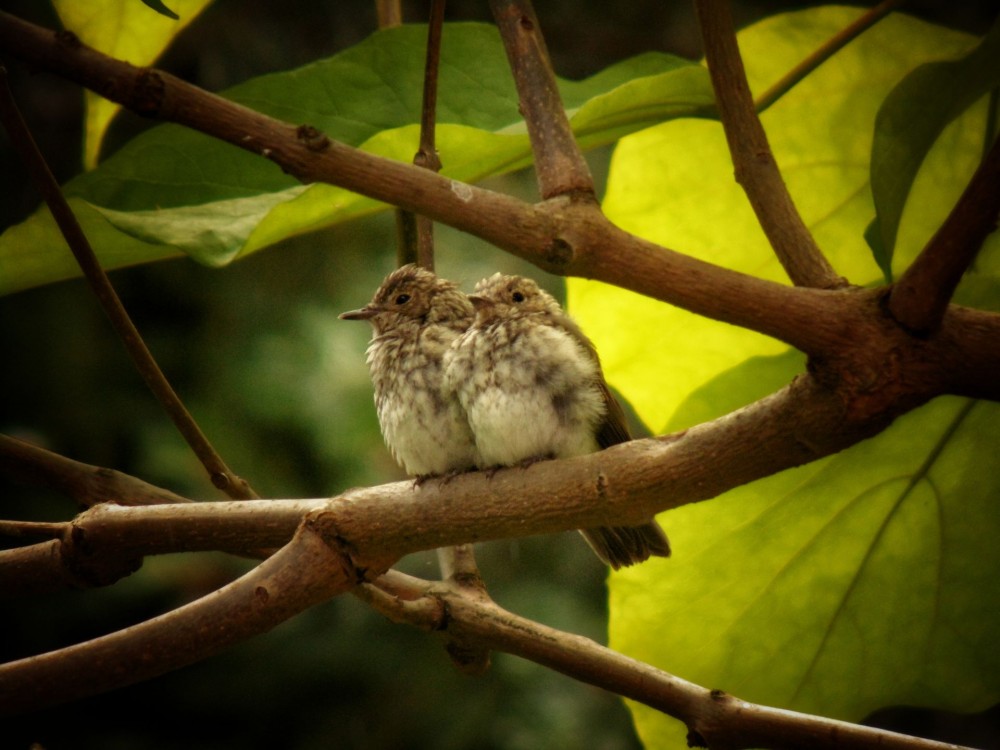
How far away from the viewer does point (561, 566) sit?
429cm

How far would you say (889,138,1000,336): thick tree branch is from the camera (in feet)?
3.45

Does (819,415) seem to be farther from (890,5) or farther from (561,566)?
(561,566)

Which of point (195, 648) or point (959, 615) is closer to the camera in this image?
point (195, 648)

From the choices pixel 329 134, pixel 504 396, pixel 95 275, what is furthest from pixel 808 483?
pixel 95 275

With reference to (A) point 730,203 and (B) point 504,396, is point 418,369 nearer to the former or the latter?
(B) point 504,396

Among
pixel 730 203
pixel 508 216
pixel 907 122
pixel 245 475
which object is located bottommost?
pixel 508 216

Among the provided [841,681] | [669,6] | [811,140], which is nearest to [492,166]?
[811,140]

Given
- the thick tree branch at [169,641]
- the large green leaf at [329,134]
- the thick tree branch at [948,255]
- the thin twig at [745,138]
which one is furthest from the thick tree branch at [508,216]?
the thick tree branch at [169,641]

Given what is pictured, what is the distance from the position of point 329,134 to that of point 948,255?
99 centimetres

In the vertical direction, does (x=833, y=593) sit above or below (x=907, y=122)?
A: below

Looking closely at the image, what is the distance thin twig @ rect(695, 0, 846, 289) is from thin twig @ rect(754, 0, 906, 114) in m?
0.25

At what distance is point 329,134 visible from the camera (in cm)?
169

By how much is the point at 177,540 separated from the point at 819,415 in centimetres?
88

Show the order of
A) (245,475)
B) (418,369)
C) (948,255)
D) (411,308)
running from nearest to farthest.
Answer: (948,255) → (418,369) → (411,308) → (245,475)
